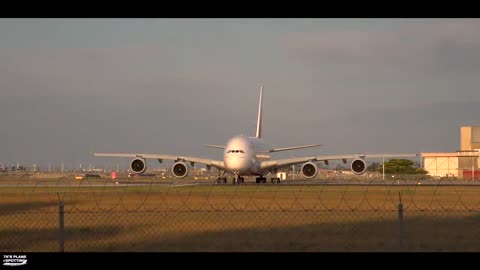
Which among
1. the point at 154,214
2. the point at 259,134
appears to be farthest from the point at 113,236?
the point at 259,134

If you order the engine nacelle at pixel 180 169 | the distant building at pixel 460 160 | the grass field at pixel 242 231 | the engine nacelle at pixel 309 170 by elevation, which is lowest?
the grass field at pixel 242 231

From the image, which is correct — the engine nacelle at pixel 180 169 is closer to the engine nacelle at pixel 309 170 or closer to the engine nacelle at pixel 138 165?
the engine nacelle at pixel 138 165

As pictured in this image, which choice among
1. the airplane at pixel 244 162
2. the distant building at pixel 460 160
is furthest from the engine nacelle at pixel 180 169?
the distant building at pixel 460 160

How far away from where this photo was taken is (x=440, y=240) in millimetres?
15219

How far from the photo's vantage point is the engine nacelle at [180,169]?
53.2 meters

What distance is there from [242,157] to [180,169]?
206 inches

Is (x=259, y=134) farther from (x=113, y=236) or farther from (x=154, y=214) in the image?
(x=113, y=236)

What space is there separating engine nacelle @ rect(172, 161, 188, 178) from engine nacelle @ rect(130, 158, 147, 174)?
7.63 ft

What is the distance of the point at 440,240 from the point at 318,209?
327 inches

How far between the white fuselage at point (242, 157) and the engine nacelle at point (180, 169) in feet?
10.6

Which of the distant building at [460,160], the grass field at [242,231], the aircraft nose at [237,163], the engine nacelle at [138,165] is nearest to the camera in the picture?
the grass field at [242,231]

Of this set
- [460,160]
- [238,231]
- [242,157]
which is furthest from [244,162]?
[460,160]

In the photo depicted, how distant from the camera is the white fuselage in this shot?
51.2 metres

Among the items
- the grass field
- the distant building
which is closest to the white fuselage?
the grass field
